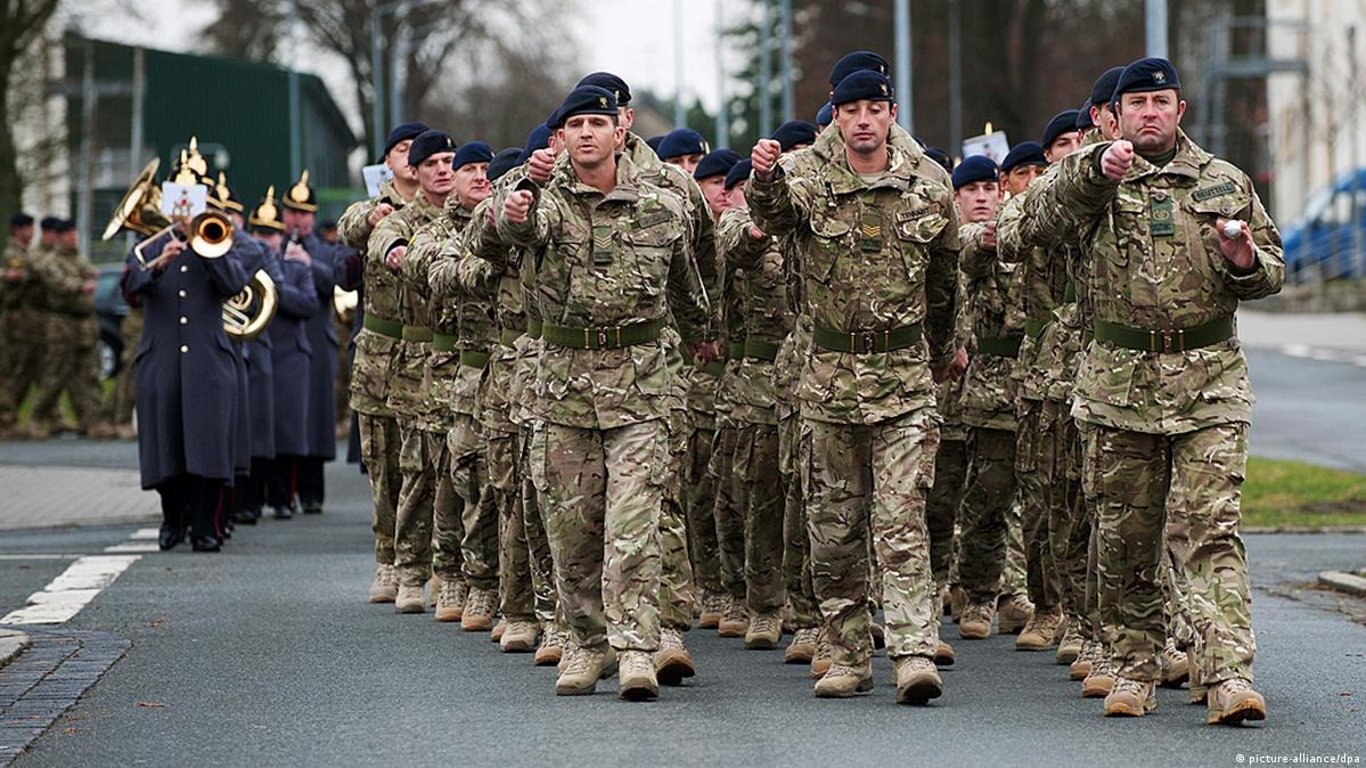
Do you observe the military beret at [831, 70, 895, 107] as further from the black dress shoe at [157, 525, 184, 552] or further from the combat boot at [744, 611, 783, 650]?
the black dress shoe at [157, 525, 184, 552]

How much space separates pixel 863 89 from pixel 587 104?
3.28ft

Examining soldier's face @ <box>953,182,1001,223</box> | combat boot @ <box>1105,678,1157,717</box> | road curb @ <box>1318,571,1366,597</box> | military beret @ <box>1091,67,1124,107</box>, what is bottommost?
combat boot @ <box>1105,678,1157,717</box>

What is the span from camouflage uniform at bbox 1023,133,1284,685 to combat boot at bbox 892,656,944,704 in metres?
0.64

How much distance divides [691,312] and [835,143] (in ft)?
2.91

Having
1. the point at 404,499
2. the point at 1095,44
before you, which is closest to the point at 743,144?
the point at 1095,44

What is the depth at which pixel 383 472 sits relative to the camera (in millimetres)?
13625

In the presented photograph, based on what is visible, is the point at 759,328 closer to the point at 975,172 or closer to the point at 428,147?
the point at 975,172

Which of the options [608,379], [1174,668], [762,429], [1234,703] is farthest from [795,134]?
[1234,703]

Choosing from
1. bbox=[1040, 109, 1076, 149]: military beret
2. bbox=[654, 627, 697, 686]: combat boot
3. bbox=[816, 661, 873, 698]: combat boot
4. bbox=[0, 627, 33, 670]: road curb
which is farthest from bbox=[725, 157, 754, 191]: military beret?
bbox=[0, 627, 33, 670]: road curb

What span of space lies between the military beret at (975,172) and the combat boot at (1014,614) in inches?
72.7

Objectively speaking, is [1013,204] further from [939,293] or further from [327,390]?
[327,390]

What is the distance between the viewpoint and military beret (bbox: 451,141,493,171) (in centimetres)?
1220

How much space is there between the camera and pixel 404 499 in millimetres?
13156

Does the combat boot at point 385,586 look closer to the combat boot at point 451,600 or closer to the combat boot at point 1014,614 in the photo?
the combat boot at point 451,600
